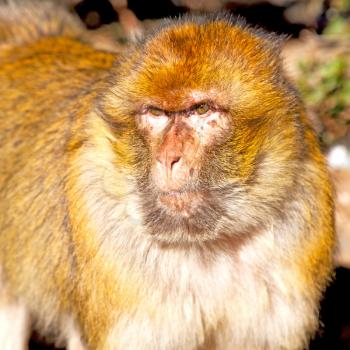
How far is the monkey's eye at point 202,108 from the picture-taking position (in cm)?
328

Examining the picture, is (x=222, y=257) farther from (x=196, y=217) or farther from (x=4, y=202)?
(x=4, y=202)

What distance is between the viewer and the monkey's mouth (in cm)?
324

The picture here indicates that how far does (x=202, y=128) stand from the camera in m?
3.27

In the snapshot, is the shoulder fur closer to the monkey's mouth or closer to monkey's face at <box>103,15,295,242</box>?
monkey's face at <box>103,15,295,242</box>

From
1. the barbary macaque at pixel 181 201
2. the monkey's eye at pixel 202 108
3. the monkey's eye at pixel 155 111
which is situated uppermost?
the monkey's eye at pixel 202 108

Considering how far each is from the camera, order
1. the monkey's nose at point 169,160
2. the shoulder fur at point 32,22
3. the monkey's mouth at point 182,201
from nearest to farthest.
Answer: the monkey's nose at point 169,160 < the monkey's mouth at point 182,201 < the shoulder fur at point 32,22

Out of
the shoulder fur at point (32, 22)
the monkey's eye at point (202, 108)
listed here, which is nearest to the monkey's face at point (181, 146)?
the monkey's eye at point (202, 108)

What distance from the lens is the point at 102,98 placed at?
11.8 ft

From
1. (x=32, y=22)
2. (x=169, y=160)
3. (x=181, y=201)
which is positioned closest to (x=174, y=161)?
(x=169, y=160)

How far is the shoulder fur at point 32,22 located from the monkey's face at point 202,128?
1.89 metres

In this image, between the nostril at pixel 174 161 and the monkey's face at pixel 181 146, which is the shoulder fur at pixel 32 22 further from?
the nostril at pixel 174 161

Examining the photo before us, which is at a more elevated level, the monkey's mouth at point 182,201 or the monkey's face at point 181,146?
the monkey's face at point 181,146

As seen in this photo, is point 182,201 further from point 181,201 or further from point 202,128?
point 202,128

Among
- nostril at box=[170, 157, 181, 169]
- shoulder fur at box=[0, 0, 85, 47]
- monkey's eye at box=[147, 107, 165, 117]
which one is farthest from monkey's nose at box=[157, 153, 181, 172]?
shoulder fur at box=[0, 0, 85, 47]
